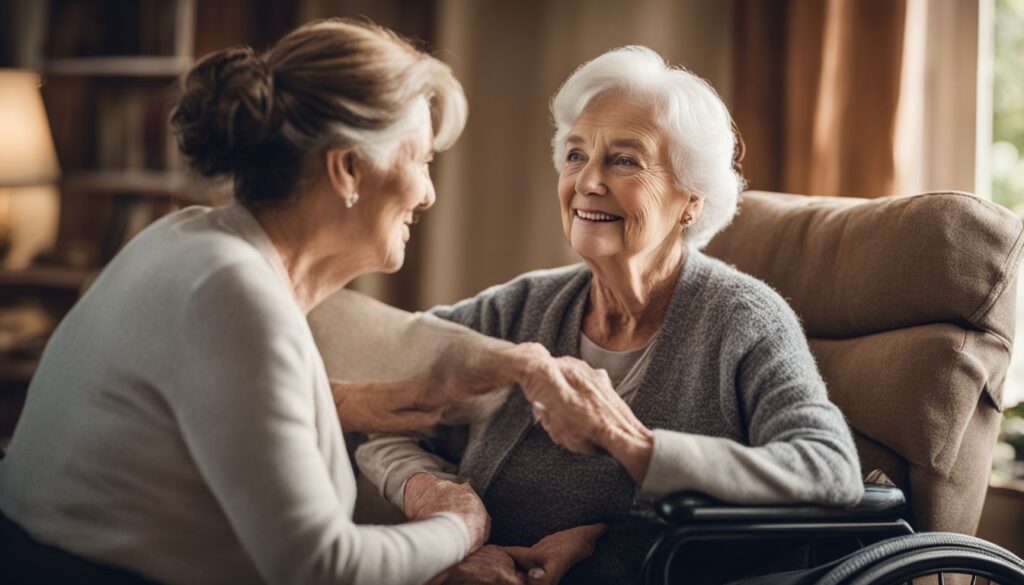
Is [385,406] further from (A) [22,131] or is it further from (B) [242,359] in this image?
(A) [22,131]

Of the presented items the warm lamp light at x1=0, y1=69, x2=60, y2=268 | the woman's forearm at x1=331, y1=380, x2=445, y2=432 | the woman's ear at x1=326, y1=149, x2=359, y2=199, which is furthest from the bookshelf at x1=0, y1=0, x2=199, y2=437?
the woman's ear at x1=326, y1=149, x2=359, y2=199

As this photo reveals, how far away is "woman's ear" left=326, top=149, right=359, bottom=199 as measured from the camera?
1.32 meters

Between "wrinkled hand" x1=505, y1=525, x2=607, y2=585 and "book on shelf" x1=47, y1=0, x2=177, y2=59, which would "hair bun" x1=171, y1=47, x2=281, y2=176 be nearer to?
"wrinkled hand" x1=505, y1=525, x2=607, y2=585

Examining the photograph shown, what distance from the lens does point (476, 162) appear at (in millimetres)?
3977

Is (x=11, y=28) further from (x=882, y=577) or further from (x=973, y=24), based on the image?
(x=882, y=577)

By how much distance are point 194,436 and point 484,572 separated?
57 cm

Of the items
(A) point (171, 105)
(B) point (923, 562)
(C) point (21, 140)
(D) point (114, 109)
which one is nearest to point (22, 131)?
(C) point (21, 140)

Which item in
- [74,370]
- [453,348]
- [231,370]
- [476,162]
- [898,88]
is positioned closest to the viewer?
[231,370]

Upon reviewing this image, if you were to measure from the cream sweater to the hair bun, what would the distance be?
3.9 inches

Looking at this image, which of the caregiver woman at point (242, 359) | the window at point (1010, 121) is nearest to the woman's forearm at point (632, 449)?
the caregiver woman at point (242, 359)

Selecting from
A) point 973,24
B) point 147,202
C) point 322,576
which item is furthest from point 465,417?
point 147,202

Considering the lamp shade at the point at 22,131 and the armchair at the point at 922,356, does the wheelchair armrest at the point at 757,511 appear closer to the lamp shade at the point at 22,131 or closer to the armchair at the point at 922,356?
the armchair at the point at 922,356

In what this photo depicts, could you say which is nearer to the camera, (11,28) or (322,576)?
(322,576)

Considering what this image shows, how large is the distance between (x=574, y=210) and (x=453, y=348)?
1.27 ft
